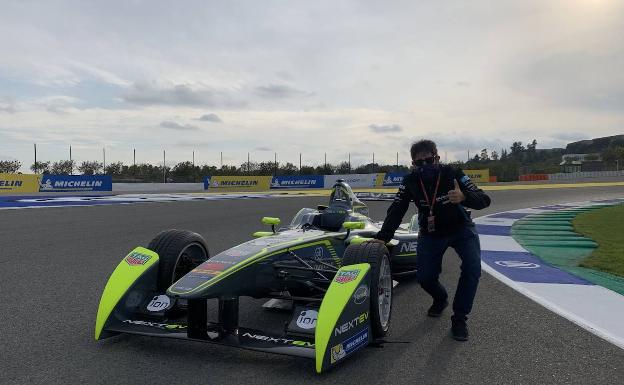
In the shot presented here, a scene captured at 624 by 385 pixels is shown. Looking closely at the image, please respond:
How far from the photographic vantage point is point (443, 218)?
15.5 feet

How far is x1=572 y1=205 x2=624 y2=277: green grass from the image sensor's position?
745 cm

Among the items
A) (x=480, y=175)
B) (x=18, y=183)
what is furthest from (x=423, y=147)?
(x=480, y=175)

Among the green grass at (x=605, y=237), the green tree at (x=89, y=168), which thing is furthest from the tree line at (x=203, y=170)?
the green grass at (x=605, y=237)

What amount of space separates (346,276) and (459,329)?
1145mm

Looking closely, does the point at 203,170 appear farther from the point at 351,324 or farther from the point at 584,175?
the point at 351,324

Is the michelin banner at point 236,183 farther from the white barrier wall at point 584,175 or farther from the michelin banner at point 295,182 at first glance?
the white barrier wall at point 584,175

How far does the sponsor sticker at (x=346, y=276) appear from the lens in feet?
13.6

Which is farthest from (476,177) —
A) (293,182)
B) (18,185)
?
(18,185)

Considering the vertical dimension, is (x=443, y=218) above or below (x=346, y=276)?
above

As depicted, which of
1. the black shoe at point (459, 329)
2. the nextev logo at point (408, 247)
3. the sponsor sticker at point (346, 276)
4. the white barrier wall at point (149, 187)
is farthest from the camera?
the white barrier wall at point (149, 187)

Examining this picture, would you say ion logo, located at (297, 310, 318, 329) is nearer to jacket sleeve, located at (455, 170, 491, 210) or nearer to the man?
the man

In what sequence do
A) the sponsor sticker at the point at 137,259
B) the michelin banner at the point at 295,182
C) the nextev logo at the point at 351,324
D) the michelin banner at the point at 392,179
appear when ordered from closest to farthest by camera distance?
the nextev logo at the point at 351,324
the sponsor sticker at the point at 137,259
the michelin banner at the point at 295,182
the michelin banner at the point at 392,179

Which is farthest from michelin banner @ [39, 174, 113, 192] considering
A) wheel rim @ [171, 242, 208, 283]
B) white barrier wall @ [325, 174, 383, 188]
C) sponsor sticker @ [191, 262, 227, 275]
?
sponsor sticker @ [191, 262, 227, 275]

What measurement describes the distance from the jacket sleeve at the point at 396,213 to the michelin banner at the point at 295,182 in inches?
1359
